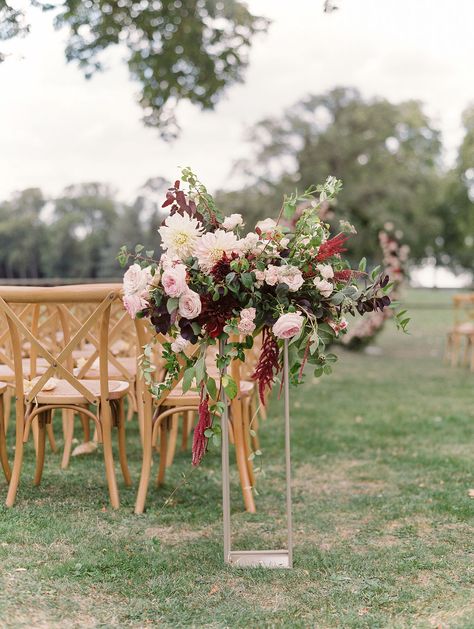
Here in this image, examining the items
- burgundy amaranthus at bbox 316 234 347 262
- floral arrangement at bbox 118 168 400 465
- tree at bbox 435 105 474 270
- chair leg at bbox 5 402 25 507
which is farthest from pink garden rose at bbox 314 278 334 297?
tree at bbox 435 105 474 270

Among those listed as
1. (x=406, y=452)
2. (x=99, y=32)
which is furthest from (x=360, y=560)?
(x=99, y=32)

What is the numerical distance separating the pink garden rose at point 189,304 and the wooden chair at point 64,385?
90 centimetres

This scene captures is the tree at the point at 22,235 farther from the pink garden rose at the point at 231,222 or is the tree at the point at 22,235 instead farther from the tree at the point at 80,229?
the pink garden rose at the point at 231,222

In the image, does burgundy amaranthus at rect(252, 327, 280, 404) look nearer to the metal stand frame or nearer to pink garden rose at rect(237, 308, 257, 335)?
the metal stand frame

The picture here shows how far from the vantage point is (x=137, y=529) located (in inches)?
154

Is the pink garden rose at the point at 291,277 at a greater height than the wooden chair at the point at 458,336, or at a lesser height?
greater

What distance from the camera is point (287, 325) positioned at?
3133 millimetres

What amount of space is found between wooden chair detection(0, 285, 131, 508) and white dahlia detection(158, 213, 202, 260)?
0.78m

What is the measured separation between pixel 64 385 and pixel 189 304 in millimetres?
1700

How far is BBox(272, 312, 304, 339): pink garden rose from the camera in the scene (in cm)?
313

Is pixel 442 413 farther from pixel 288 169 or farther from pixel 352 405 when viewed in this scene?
pixel 288 169

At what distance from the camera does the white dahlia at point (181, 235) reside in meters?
3.26

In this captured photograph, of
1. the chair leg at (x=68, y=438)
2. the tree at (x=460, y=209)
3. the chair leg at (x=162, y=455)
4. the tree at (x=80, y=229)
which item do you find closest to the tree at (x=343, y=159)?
the tree at (x=80, y=229)

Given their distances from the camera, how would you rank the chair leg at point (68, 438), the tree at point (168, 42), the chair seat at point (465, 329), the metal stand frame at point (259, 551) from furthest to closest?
1. the chair seat at point (465, 329)
2. the tree at point (168, 42)
3. the chair leg at point (68, 438)
4. the metal stand frame at point (259, 551)
